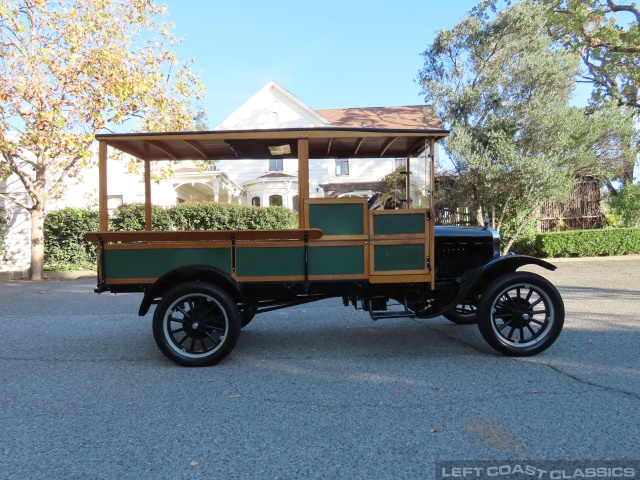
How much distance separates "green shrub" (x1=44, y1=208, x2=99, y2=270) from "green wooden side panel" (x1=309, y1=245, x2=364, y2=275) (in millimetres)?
12349

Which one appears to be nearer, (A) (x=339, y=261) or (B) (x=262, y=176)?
(A) (x=339, y=261)

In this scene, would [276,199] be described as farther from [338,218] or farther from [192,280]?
[338,218]

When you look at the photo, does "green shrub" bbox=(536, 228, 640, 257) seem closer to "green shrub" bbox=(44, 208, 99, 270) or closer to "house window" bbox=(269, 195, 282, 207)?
"house window" bbox=(269, 195, 282, 207)

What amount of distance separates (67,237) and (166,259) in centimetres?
1213

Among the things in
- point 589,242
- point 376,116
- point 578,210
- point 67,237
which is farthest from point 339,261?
point 376,116

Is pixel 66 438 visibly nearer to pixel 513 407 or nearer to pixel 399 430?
pixel 399 430

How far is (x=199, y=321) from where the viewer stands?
4.32 m

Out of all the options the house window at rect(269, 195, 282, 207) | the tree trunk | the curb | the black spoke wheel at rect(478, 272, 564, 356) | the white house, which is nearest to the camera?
the black spoke wheel at rect(478, 272, 564, 356)

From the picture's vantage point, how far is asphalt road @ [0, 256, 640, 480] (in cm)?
259

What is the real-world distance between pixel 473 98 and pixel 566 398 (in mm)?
13211

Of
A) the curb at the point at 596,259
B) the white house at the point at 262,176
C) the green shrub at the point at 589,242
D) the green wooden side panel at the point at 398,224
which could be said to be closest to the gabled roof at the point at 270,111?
the white house at the point at 262,176

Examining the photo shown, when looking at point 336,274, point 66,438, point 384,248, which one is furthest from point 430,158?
point 66,438

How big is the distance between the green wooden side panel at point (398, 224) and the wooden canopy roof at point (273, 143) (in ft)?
2.78

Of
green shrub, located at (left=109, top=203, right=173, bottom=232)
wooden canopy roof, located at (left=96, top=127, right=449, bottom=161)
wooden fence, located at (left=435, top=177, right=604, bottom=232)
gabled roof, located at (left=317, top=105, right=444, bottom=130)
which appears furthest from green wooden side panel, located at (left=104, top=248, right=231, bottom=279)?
gabled roof, located at (left=317, top=105, right=444, bottom=130)
